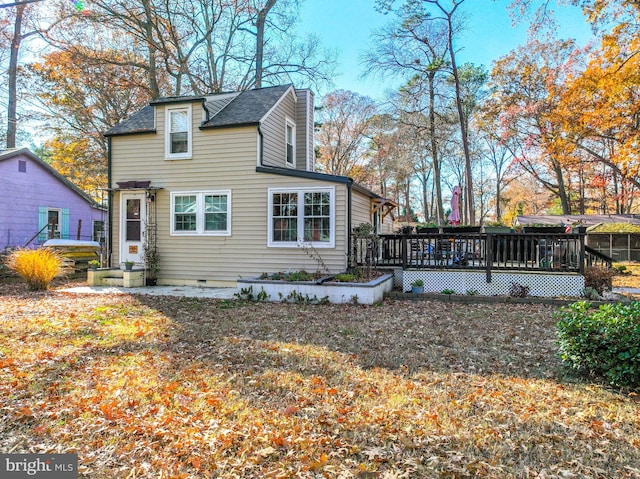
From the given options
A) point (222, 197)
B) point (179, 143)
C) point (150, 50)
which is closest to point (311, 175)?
point (222, 197)

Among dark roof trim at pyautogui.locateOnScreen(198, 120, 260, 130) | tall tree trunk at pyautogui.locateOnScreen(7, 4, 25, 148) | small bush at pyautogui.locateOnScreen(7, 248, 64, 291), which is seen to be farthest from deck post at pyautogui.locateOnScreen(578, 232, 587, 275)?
tall tree trunk at pyautogui.locateOnScreen(7, 4, 25, 148)

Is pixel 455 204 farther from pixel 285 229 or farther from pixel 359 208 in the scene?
pixel 285 229

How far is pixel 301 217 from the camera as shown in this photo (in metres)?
9.95

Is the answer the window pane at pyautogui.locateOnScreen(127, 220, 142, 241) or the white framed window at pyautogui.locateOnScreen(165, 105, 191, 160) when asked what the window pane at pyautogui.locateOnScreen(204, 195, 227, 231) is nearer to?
the white framed window at pyautogui.locateOnScreen(165, 105, 191, 160)

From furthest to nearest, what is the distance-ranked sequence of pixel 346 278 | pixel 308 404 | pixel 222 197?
1. pixel 222 197
2. pixel 346 278
3. pixel 308 404

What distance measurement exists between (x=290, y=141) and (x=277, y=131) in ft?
3.44

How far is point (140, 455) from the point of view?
99.0 inches

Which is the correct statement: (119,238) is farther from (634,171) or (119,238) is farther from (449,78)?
(449,78)

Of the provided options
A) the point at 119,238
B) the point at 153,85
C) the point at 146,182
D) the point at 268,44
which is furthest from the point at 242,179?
the point at 268,44

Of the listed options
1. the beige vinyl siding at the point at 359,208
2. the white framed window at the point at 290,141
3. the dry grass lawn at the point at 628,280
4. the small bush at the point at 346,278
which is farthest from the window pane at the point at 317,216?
the dry grass lawn at the point at 628,280

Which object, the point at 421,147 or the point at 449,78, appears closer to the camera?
the point at 449,78

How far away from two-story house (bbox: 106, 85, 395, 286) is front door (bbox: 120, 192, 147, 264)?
3 centimetres

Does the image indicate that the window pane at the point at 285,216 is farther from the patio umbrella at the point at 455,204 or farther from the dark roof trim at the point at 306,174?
the patio umbrella at the point at 455,204

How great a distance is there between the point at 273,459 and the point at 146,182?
33.3 ft
